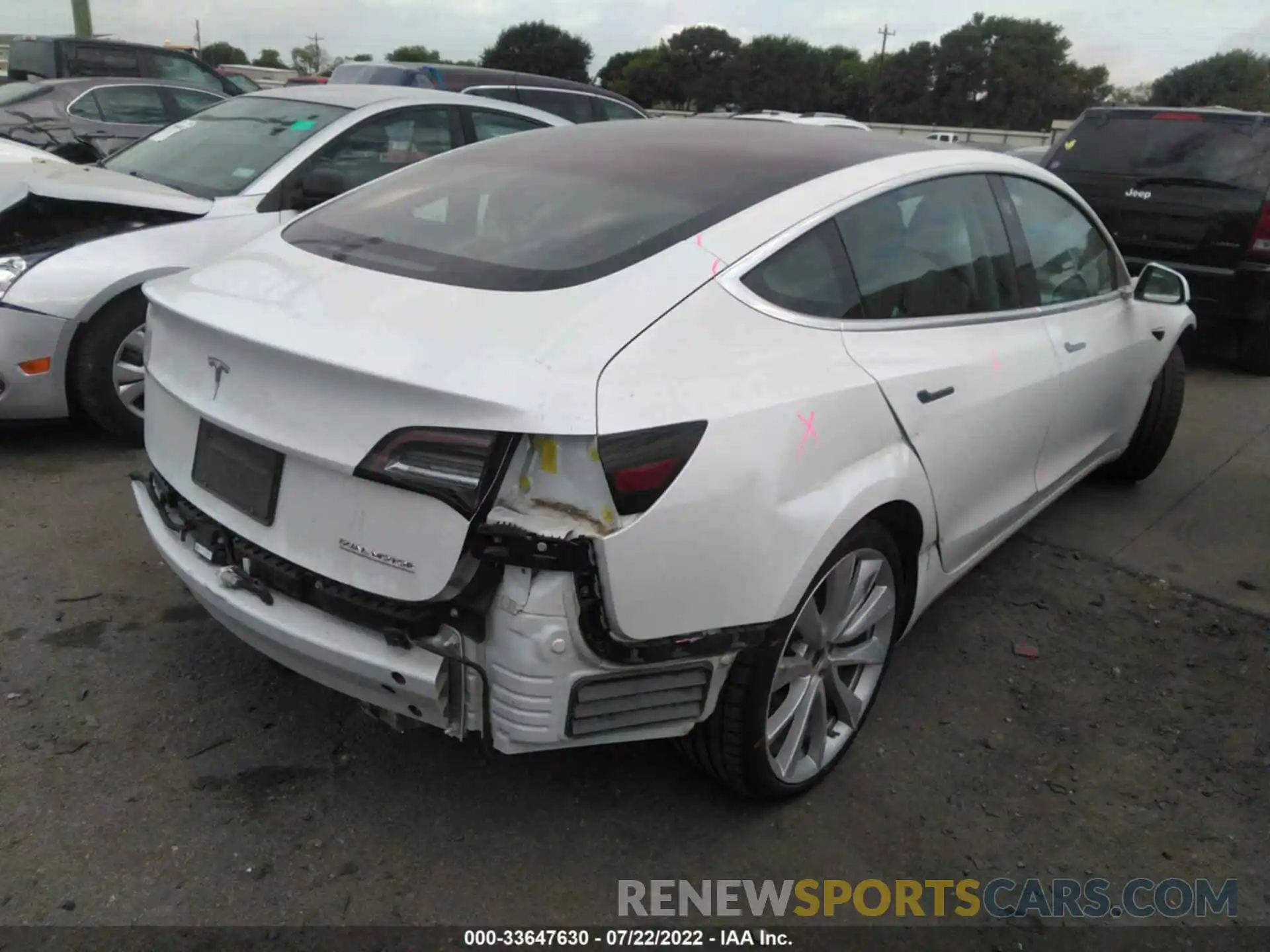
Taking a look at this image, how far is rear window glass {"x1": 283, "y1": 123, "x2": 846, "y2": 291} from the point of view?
2.42 m

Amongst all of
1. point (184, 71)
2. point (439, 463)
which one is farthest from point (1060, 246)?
point (184, 71)

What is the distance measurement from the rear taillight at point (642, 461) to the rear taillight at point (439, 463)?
236 millimetres

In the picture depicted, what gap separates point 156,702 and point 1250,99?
63193 mm

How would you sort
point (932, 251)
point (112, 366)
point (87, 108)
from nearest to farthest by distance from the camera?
point (932, 251)
point (112, 366)
point (87, 108)

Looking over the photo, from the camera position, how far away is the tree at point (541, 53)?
62781 mm

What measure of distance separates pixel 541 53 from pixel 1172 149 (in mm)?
61469

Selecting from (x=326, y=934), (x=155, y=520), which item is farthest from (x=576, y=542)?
(x=155, y=520)

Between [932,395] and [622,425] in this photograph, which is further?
[932,395]

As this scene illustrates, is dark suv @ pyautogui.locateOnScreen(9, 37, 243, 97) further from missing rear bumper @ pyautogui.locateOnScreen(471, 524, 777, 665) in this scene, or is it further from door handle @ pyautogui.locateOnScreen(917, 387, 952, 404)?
missing rear bumper @ pyautogui.locateOnScreen(471, 524, 777, 665)

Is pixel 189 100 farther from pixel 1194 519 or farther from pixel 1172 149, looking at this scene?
pixel 1194 519

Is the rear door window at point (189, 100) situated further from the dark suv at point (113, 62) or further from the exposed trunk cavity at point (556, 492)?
the exposed trunk cavity at point (556, 492)

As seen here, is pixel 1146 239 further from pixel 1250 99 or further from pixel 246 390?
pixel 1250 99

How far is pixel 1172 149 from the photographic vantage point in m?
7.23

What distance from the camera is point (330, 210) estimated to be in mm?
3102
